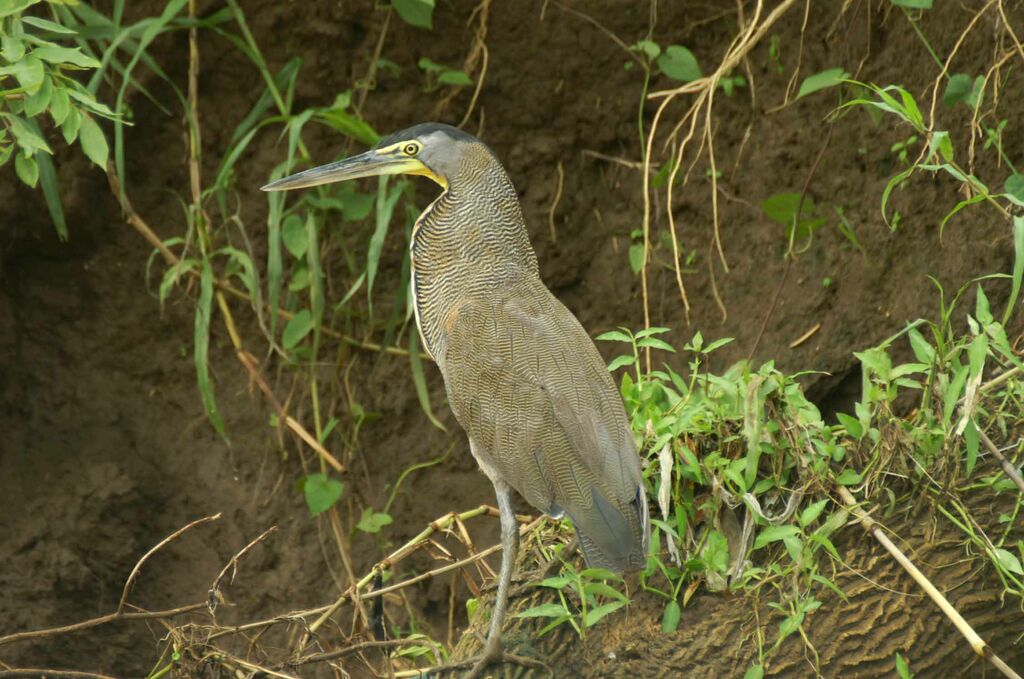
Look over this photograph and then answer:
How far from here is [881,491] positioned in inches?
105

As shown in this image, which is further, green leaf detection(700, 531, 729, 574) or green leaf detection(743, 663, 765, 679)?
green leaf detection(700, 531, 729, 574)

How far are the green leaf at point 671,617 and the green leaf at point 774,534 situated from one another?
0.72 feet

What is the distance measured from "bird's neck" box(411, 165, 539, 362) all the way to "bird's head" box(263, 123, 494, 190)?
56mm

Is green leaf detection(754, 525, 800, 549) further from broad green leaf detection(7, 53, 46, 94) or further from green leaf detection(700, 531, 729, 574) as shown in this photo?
broad green leaf detection(7, 53, 46, 94)

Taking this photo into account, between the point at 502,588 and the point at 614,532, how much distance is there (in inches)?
13.8

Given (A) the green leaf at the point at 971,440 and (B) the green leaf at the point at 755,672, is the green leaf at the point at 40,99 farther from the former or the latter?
(A) the green leaf at the point at 971,440

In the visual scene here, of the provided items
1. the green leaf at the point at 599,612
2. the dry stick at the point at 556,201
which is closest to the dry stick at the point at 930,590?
the green leaf at the point at 599,612

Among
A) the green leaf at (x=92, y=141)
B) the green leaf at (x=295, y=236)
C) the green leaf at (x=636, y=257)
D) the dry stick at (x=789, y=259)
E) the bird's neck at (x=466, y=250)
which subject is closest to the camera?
the green leaf at (x=92, y=141)

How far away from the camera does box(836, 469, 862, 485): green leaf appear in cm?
267

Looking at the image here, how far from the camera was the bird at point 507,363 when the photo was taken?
109 inches

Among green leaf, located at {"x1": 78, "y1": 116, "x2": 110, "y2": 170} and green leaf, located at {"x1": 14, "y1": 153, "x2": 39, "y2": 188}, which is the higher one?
green leaf, located at {"x1": 78, "y1": 116, "x2": 110, "y2": 170}

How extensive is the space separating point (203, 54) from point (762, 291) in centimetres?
215

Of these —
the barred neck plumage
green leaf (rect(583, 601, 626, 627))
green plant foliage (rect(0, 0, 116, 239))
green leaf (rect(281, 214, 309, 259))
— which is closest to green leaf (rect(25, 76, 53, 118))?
green plant foliage (rect(0, 0, 116, 239))

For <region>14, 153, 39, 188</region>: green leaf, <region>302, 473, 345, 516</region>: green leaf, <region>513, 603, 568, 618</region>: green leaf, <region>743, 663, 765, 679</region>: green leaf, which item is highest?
<region>14, 153, 39, 188</region>: green leaf
